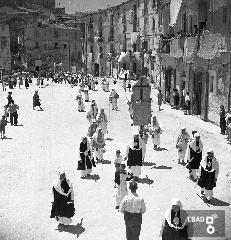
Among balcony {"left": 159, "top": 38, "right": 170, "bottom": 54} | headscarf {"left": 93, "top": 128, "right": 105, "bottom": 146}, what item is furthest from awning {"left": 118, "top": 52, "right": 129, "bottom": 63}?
headscarf {"left": 93, "top": 128, "right": 105, "bottom": 146}

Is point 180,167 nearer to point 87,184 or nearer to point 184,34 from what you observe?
point 87,184

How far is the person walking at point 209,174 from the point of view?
10.6 m

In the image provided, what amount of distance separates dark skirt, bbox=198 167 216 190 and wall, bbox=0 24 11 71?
197 ft

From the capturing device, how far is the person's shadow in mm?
9080

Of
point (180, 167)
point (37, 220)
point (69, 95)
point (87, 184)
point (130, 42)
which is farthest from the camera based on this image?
point (130, 42)

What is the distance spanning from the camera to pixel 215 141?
18.3 meters

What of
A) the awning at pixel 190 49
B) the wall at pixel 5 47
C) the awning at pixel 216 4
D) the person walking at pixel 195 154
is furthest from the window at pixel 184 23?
the wall at pixel 5 47

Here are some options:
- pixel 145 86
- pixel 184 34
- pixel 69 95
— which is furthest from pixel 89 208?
pixel 69 95

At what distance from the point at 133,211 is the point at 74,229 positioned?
2032mm

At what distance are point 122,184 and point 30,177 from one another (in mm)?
3933

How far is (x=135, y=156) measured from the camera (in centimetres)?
1266

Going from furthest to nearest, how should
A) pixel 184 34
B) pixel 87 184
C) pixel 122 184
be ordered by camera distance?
pixel 184 34, pixel 87 184, pixel 122 184

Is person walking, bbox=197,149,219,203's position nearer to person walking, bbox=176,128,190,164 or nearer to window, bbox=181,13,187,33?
person walking, bbox=176,128,190,164

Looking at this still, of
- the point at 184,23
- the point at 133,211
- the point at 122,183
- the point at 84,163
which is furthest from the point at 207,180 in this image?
the point at 184,23
